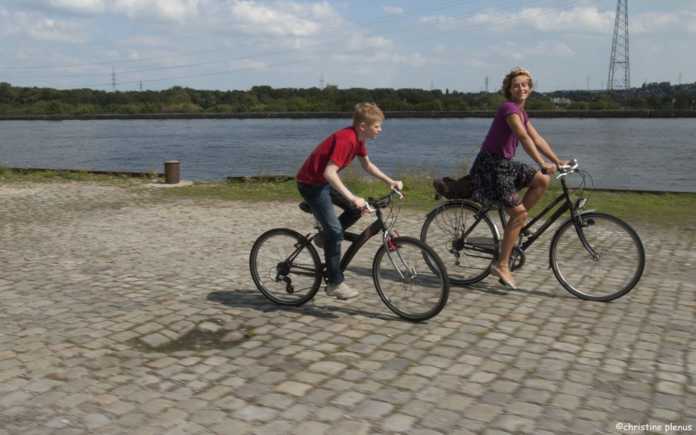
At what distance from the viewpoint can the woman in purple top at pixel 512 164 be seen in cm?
610

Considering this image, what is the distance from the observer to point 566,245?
6.21 m

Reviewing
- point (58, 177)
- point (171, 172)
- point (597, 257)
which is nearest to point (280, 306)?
point (597, 257)

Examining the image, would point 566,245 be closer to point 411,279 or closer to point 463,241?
point 463,241

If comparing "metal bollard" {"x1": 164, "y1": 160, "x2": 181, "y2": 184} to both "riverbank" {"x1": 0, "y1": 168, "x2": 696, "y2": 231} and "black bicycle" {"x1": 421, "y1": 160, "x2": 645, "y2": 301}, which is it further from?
"black bicycle" {"x1": 421, "y1": 160, "x2": 645, "y2": 301}

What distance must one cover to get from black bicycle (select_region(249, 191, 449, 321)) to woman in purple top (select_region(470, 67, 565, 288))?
1038 mm

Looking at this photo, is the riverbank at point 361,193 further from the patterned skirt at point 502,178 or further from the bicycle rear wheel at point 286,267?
the bicycle rear wheel at point 286,267

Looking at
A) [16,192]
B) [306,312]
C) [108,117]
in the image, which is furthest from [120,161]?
[108,117]

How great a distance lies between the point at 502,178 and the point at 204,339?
2.88m

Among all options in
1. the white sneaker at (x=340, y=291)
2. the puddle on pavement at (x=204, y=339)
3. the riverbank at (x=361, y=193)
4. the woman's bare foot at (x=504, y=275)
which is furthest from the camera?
→ the riverbank at (x=361, y=193)

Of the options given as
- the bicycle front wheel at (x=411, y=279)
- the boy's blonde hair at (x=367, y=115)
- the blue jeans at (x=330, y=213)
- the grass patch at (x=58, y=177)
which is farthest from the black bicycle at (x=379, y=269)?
the grass patch at (x=58, y=177)

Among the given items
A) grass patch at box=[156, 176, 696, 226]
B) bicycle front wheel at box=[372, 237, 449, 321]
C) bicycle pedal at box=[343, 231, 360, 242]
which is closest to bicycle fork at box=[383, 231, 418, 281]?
bicycle front wheel at box=[372, 237, 449, 321]

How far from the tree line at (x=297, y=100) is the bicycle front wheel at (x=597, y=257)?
118257 mm

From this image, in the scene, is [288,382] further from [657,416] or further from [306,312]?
[657,416]

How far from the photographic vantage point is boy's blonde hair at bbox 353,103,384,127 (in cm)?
540
